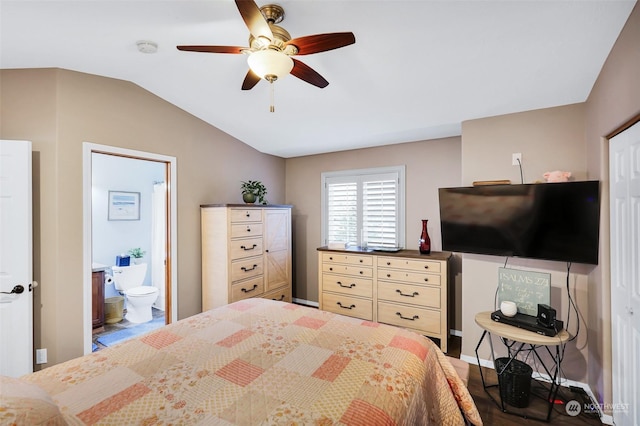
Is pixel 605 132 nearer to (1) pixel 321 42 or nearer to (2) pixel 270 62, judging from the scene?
(1) pixel 321 42

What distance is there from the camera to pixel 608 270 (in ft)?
6.60

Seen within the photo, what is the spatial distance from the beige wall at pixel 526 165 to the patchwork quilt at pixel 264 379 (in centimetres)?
136

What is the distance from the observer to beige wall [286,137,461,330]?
3.57 meters

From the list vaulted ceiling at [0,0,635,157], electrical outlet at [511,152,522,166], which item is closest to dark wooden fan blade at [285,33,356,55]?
vaulted ceiling at [0,0,635,157]

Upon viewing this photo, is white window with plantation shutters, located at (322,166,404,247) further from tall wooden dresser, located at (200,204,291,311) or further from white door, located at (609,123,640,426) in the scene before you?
white door, located at (609,123,640,426)

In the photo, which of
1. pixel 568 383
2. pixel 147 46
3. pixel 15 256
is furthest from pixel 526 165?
pixel 15 256

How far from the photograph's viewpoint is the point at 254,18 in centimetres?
138

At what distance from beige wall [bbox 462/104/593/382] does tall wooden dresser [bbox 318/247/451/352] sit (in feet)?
0.84

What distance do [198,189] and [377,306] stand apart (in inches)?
99.3

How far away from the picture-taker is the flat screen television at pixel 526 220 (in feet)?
6.92

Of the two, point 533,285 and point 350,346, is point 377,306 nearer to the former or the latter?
point 533,285

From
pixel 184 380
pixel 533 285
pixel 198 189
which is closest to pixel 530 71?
pixel 533 285
